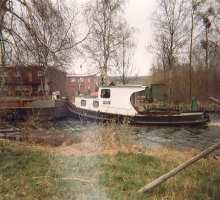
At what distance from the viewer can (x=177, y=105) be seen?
2002 centimetres

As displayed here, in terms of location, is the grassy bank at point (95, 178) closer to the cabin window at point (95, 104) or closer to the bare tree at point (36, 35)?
the bare tree at point (36, 35)

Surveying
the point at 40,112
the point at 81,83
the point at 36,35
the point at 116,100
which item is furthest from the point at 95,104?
the point at 81,83

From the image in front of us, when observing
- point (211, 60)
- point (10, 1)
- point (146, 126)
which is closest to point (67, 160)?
point (10, 1)

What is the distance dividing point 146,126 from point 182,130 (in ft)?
9.22

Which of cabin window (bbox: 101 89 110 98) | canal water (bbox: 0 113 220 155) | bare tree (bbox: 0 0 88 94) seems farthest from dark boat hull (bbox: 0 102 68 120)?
bare tree (bbox: 0 0 88 94)

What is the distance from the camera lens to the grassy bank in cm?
284

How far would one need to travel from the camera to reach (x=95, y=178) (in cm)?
352

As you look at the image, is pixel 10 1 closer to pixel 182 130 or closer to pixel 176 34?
pixel 182 130

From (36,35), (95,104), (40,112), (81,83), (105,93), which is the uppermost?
(81,83)

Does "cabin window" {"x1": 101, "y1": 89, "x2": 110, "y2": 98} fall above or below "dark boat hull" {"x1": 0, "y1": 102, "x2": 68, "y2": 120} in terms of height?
above

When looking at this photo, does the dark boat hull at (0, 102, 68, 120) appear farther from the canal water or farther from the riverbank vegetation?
the riverbank vegetation

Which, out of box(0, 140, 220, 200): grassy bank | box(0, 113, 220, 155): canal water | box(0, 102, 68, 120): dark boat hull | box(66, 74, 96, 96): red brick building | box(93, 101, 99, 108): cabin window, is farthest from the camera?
box(66, 74, 96, 96): red brick building

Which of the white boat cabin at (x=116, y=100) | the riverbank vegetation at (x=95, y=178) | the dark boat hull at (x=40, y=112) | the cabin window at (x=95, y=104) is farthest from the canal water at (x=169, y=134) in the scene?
the riverbank vegetation at (x=95, y=178)

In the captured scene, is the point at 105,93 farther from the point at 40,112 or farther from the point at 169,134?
the point at 40,112
